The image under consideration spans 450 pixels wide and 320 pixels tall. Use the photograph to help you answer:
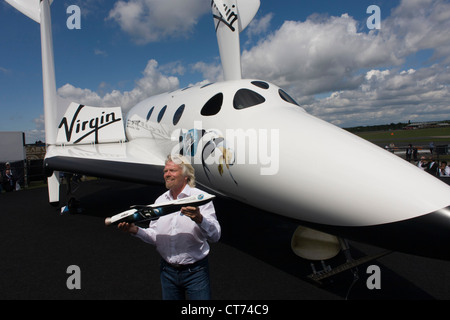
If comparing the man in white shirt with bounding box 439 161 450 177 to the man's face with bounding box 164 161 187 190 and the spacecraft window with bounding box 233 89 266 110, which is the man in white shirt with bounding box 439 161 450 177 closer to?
the spacecraft window with bounding box 233 89 266 110

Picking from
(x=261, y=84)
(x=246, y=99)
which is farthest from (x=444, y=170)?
(x=246, y=99)

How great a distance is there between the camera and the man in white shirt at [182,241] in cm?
204

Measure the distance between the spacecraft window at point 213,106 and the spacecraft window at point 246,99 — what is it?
Result: 0.32 metres

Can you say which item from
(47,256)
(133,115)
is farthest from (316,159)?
(133,115)

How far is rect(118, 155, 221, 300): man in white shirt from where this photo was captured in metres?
2.04

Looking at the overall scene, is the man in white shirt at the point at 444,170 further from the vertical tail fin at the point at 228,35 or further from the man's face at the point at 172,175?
the man's face at the point at 172,175

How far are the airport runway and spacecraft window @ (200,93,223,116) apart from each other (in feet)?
5.14

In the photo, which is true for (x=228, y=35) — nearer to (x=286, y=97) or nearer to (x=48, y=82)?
(x=286, y=97)

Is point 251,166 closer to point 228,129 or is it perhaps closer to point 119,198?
point 228,129

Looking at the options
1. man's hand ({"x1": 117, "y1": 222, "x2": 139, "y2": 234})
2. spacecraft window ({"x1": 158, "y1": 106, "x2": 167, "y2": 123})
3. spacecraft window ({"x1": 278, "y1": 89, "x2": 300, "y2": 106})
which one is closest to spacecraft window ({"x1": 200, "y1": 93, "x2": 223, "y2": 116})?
spacecraft window ({"x1": 278, "y1": 89, "x2": 300, "y2": 106})

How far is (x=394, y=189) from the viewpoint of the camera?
2.38 meters

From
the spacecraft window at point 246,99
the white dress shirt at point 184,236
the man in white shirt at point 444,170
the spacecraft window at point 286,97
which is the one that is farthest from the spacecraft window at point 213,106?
the man in white shirt at point 444,170

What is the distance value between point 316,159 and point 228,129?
5.13 feet
